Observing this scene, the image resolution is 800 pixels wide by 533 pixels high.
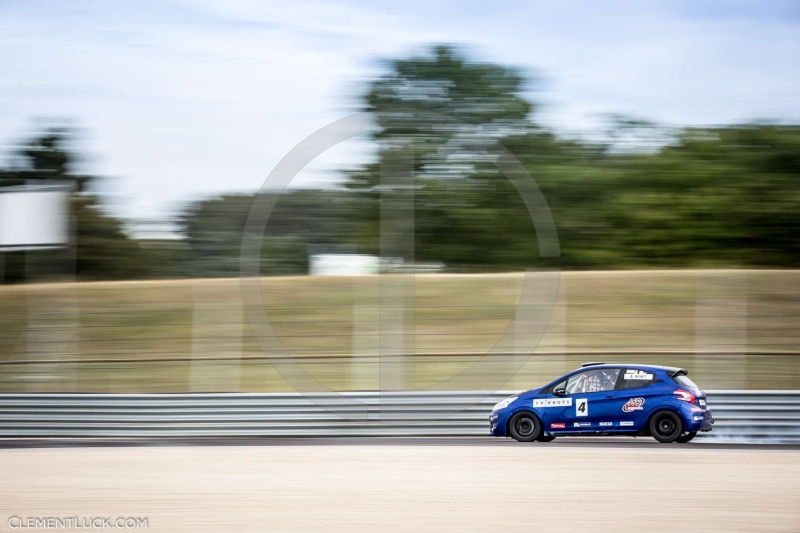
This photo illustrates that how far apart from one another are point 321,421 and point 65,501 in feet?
17.3

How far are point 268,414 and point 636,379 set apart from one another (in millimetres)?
5202

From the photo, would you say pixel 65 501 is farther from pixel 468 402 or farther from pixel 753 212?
pixel 753 212

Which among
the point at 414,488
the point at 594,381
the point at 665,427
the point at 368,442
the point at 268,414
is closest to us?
the point at 414,488

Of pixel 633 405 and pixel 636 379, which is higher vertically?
pixel 636 379

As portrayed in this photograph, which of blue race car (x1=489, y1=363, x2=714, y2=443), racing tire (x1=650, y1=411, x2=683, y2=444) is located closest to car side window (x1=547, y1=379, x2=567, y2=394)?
blue race car (x1=489, y1=363, x2=714, y2=443)

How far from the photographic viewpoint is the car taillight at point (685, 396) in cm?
1068

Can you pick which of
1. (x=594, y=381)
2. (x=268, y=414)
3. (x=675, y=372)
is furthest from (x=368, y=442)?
(x=675, y=372)

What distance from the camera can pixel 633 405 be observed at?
10.8 metres

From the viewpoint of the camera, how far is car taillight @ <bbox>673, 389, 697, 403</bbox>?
10.7 metres

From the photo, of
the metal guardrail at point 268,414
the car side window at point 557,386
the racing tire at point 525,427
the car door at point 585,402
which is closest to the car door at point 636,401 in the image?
the car door at point 585,402

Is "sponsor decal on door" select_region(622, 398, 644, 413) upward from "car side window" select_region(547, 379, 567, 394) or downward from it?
downward

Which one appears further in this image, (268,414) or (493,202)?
(493,202)

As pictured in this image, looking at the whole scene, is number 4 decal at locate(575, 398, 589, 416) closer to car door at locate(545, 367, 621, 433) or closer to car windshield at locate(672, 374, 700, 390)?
car door at locate(545, 367, 621, 433)

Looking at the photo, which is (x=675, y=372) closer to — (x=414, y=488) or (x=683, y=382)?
(x=683, y=382)
